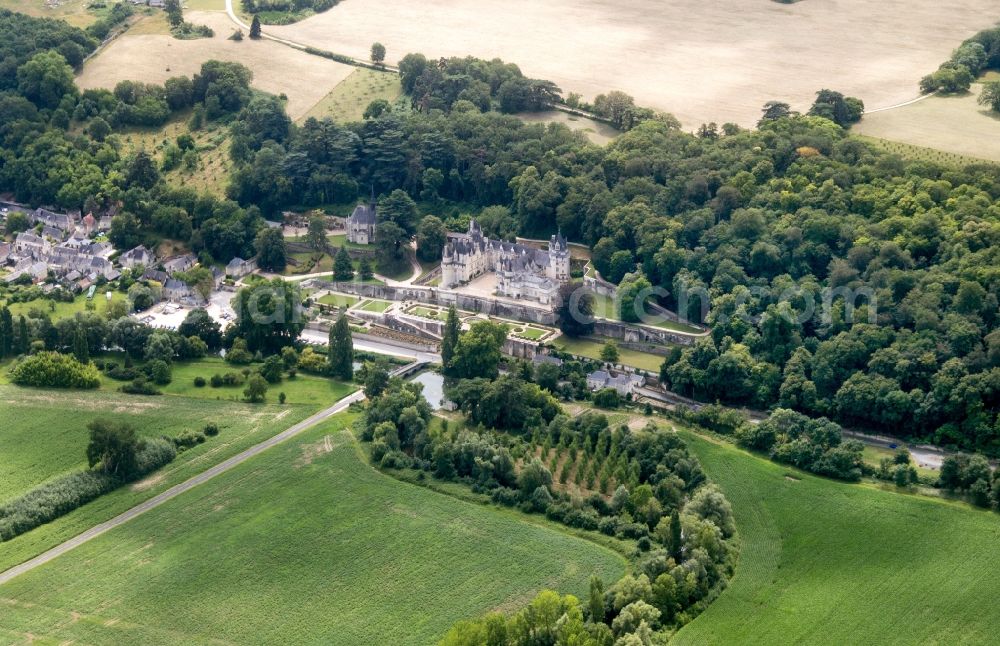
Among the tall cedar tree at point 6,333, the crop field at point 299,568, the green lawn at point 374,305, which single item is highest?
the green lawn at point 374,305

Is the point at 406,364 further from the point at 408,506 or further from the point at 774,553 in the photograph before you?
the point at 774,553

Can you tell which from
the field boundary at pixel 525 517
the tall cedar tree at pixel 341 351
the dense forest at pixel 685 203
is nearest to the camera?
the field boundary at pixel 525 517

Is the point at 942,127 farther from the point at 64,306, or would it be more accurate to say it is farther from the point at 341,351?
the point at 64,306

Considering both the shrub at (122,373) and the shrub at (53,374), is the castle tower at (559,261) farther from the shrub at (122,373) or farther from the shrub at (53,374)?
the shrub at (53,374)

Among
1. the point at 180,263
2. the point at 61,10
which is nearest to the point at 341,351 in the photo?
the point at 180,263

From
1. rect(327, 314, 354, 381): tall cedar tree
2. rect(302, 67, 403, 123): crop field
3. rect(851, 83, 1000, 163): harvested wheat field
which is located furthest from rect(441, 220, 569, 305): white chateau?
rect(851, 83, 1000, 163): harvested wheat field

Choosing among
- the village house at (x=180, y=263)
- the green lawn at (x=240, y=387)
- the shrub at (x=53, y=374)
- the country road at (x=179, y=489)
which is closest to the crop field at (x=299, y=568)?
the country road at (x=179, y=489)

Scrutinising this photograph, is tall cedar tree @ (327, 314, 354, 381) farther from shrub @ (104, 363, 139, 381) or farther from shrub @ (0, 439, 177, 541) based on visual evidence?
shrub @ (0, 439, 177, 541)
